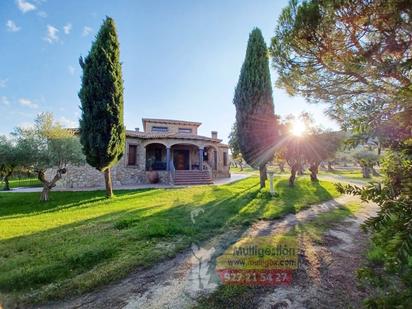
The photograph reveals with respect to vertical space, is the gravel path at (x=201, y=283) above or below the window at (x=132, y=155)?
below

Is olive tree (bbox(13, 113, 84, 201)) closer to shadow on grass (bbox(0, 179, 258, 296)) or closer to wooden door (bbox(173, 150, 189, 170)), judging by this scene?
shadow on grass (bbox(0, 179, 258, 296))

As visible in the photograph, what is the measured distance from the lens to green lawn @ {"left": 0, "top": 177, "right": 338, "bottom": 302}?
3760 millimetres

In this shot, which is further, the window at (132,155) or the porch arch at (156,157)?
the porch arch at (156,157)

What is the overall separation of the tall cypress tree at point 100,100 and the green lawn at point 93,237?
277cm

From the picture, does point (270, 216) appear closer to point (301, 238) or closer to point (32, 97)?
point (301, 238)

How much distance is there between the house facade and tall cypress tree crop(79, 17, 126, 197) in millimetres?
5989

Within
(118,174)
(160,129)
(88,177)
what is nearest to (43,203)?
(88,177)

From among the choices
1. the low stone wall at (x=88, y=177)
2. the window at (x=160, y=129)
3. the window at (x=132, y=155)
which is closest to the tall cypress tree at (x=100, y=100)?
the low stone wall at (x=88, y=177)

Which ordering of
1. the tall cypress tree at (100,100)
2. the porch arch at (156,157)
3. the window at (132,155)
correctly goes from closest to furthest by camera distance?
the tall cypress tree at (100,100)
the window at (132,155)
the porch arch at (156,157)

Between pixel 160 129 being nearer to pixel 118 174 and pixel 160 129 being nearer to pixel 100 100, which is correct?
pixel 118 174

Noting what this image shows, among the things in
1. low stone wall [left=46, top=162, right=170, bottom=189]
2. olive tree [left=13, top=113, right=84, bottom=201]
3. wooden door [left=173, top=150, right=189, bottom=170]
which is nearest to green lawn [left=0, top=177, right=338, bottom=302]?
olive tree [left=13, top=113, right=84, bottom=201]

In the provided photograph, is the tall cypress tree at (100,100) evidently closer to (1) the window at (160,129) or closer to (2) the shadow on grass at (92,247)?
(2) the shadow on grass at (92,247)

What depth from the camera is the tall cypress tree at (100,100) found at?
11.6 m

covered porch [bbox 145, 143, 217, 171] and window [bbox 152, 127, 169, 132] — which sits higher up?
window [bbox 152, 127, 169, 132]
